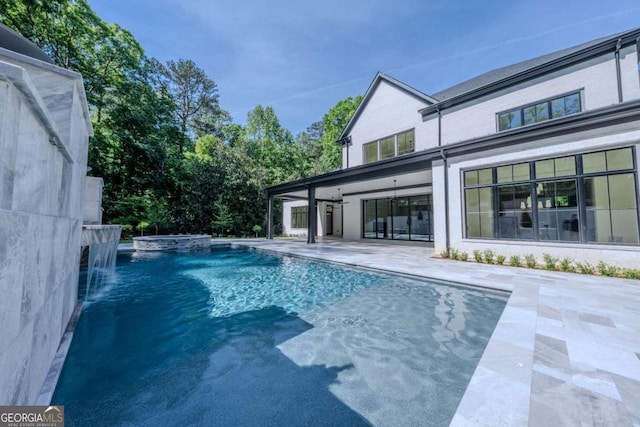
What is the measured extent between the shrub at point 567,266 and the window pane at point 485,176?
2820 millimetres

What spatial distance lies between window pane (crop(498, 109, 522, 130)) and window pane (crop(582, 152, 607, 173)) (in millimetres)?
3136

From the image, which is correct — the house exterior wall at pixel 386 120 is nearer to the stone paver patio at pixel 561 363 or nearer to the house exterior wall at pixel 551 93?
the house exterior wall at pixel 551 93

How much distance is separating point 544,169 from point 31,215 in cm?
993

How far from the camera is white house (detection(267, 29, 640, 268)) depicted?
20.1 feet

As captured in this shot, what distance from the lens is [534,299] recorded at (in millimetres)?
4285

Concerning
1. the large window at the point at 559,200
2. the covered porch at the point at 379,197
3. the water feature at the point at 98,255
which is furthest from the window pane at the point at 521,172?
the water feature at the point at 98,255

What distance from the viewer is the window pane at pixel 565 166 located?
21.9 feet

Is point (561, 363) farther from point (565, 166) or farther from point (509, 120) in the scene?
point (509, 120)

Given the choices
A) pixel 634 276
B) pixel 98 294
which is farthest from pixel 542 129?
pixel 98 294

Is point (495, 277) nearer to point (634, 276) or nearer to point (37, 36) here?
point (634, 276)

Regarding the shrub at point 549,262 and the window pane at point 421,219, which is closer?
the shrub at point 549,262

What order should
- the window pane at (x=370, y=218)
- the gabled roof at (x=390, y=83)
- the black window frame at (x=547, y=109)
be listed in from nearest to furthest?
the black window frame at (x=547, y=109)
the gabled roof at (x=390, y=83)
the window pane at (x=370, y=218)

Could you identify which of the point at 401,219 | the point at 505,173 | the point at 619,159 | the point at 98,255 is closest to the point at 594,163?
the point at 619,159

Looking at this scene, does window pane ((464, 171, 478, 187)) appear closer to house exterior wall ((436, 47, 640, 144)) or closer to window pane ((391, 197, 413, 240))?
house exterior wall ((436, 47, 640, 144))
